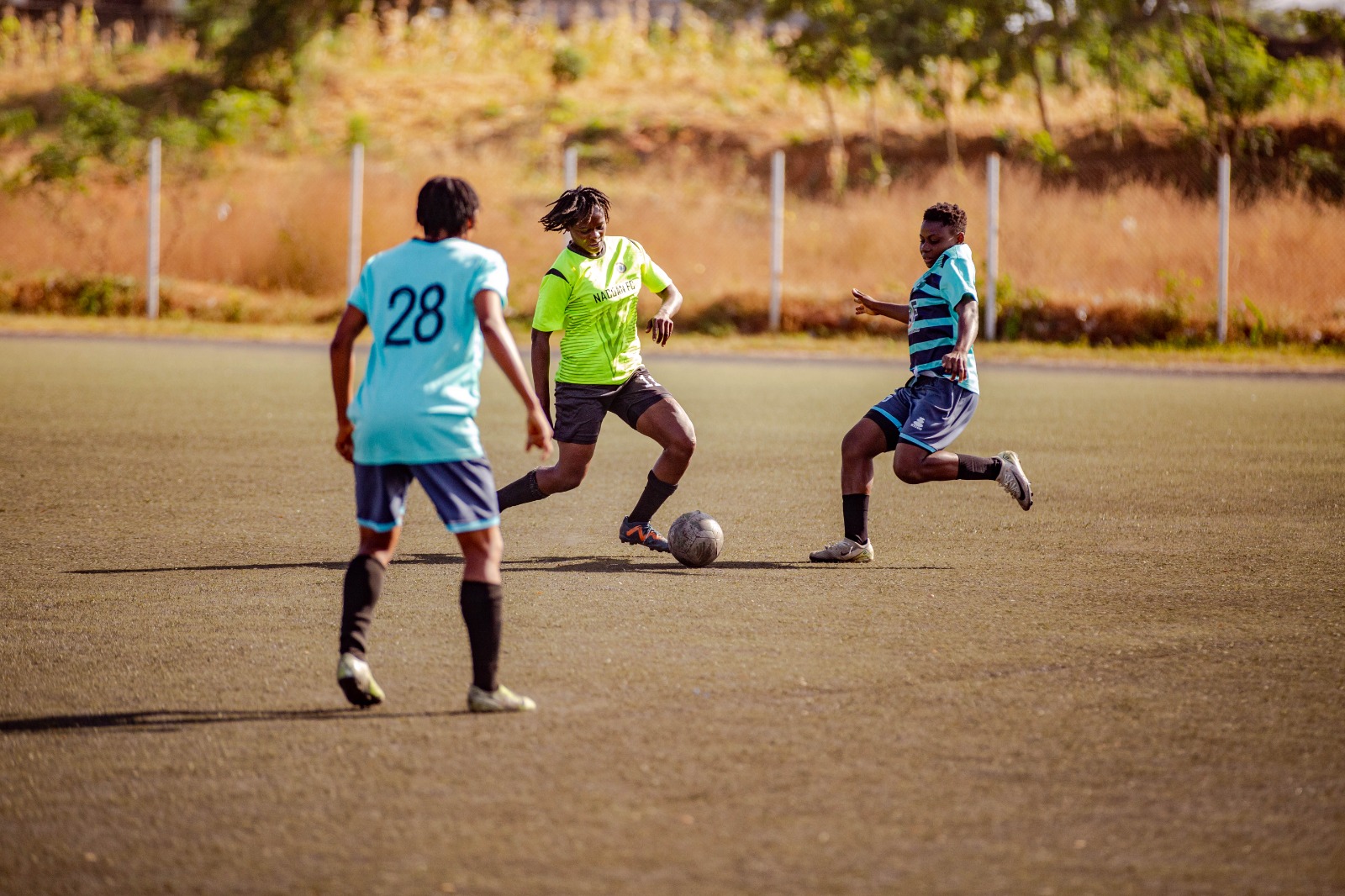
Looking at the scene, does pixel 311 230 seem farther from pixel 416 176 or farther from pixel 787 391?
pixel 787 391

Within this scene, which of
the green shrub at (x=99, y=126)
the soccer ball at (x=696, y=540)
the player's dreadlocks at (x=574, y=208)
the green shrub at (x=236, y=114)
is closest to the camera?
the soccer ball at (x=696, y=540)

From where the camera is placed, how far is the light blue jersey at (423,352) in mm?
4805

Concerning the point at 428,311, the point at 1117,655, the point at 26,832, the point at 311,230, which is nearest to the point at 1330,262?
the point at 311,230

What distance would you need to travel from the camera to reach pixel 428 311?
483 centimetres

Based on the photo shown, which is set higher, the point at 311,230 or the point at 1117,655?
the point at 311,230

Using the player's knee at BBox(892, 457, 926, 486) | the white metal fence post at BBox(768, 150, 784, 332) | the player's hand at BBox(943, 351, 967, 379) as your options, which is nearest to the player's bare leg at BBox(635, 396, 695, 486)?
the player's knee at BBox(892, 457, 926, 486)

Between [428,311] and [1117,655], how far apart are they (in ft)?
9.07

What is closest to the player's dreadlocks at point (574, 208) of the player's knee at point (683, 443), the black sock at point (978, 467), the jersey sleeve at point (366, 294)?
the player's knee at point (683, 443)

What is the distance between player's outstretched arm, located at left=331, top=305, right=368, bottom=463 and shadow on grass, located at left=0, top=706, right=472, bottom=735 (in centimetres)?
79

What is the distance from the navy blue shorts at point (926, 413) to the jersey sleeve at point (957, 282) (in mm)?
414

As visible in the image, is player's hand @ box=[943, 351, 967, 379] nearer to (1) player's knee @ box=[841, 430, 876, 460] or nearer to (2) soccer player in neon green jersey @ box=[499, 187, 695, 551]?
(1) player's knee @ box=[841, 430, 876, 460]

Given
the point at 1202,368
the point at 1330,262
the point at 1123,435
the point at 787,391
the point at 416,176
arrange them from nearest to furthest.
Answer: the point at 1123,435 → the point at 787,391 → the point at 1202,368 → the point at 1330,262 → the point at 416,176

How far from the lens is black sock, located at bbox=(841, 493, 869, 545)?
25.3 feet

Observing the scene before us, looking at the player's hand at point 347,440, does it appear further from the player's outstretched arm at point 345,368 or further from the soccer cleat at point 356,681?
the soccer cleat at point 356,681
